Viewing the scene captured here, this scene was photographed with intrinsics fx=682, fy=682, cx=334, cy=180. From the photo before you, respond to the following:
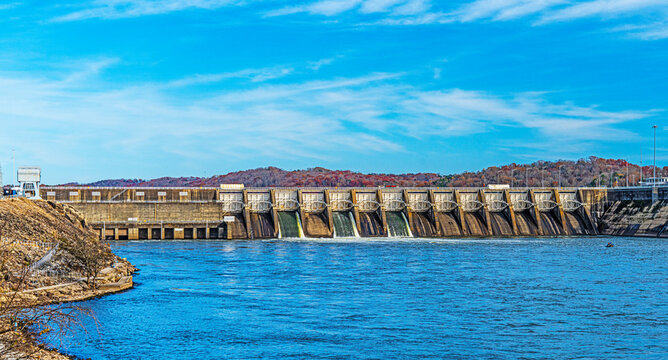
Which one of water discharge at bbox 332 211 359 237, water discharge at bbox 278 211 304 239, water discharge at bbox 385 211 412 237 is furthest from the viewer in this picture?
water discharge at bbox 385 211 412 237

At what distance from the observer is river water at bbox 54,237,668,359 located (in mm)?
25734

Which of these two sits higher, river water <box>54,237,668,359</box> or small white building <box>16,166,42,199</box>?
small white building <box>16,166,42,199</box>

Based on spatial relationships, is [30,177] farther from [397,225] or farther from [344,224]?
[397,225]

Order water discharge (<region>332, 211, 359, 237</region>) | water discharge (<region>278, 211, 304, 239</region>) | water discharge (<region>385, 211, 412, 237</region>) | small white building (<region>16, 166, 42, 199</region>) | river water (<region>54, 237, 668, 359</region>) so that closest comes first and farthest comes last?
river water (<region>54, 237, 668, 359</region>) → small white building (<region>16, 166, 42, 199</region>) → water discharge (<region>278, 211, 304, 239</region>) → water discharge (<region>332, 211, 359, 237</region>) → water discharge (<region>385, 211, 412, 237</region>)

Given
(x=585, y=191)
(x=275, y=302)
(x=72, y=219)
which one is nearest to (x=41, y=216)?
(x=72, y=219)

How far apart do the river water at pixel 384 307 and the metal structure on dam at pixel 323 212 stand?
1690 centimetres

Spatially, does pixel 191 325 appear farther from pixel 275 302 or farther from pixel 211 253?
pixel 211 253

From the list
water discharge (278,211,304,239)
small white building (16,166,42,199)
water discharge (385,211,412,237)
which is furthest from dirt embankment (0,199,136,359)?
water discharge (385,211,412,237)

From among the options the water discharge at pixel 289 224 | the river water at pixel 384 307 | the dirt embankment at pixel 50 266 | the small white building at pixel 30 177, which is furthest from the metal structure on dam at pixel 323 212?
the dirt embankment at pixel 50 266

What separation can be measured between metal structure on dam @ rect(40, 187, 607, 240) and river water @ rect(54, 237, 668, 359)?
16903mm

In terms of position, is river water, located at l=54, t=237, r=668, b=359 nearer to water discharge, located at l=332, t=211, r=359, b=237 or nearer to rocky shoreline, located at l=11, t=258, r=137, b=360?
rocky shoreline, located at l=11, t=258, r=137, b=360

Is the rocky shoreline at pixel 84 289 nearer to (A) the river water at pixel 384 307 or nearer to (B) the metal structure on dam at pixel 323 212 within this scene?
(A) the river water at pixel 384 307

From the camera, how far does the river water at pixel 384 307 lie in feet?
84.4

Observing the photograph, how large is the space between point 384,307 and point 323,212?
1880 inches
